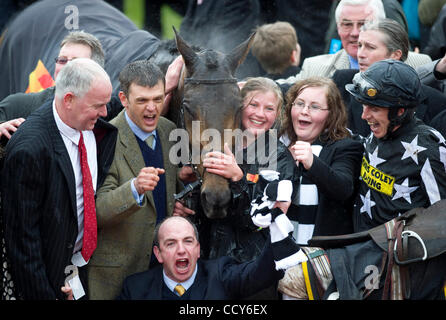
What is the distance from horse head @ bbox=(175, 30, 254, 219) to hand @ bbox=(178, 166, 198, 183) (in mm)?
138

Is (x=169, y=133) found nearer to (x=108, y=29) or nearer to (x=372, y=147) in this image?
(x=372, y=147)

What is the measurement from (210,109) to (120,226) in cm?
89

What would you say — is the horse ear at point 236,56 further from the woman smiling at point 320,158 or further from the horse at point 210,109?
the woman smiling at point 320,158

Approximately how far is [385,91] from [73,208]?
195 cm

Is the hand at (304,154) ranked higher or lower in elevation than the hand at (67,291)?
higher

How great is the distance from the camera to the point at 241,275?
13.0ft

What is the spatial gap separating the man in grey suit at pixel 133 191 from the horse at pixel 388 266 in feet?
3.09


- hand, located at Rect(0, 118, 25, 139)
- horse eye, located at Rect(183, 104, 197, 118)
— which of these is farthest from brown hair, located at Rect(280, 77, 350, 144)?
hand, located at Rect(0, 118, 25, 139)

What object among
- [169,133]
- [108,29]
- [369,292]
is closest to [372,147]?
[369,292]

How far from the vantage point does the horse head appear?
3996mm

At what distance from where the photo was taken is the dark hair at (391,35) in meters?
5.08

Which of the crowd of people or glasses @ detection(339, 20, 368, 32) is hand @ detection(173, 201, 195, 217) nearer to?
the crowd of people

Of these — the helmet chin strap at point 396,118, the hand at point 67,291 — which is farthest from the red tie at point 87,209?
the helmet chin strap at point 396,118
